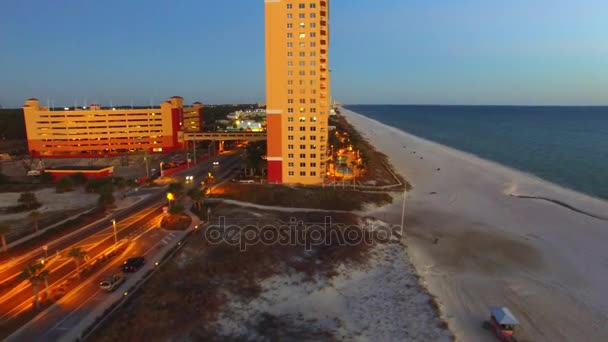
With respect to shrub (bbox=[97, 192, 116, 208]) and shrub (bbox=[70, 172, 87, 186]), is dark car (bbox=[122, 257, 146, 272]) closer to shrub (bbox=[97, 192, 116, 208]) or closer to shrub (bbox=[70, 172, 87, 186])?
shrub (bbox=[97, 192, 116, 208])

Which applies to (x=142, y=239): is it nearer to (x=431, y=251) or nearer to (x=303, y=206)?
(x=303, y=206)

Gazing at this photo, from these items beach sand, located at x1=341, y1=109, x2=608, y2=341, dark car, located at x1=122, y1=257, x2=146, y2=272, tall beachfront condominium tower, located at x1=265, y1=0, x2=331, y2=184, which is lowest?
beach sand, located at x1=341, y1=109, x2=608, y2=341

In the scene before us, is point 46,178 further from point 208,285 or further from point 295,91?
point 208,285

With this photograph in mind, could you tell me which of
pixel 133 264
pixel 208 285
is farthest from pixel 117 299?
pixel 208 285

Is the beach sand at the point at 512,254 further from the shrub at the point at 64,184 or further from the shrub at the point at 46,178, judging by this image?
the shrub at the point at 46,178

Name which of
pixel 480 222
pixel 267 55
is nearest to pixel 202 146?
pixel 267 55

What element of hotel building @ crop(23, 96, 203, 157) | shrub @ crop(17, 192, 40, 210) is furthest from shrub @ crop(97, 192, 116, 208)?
hotel building @ crop(23, 96, 203, 157)
